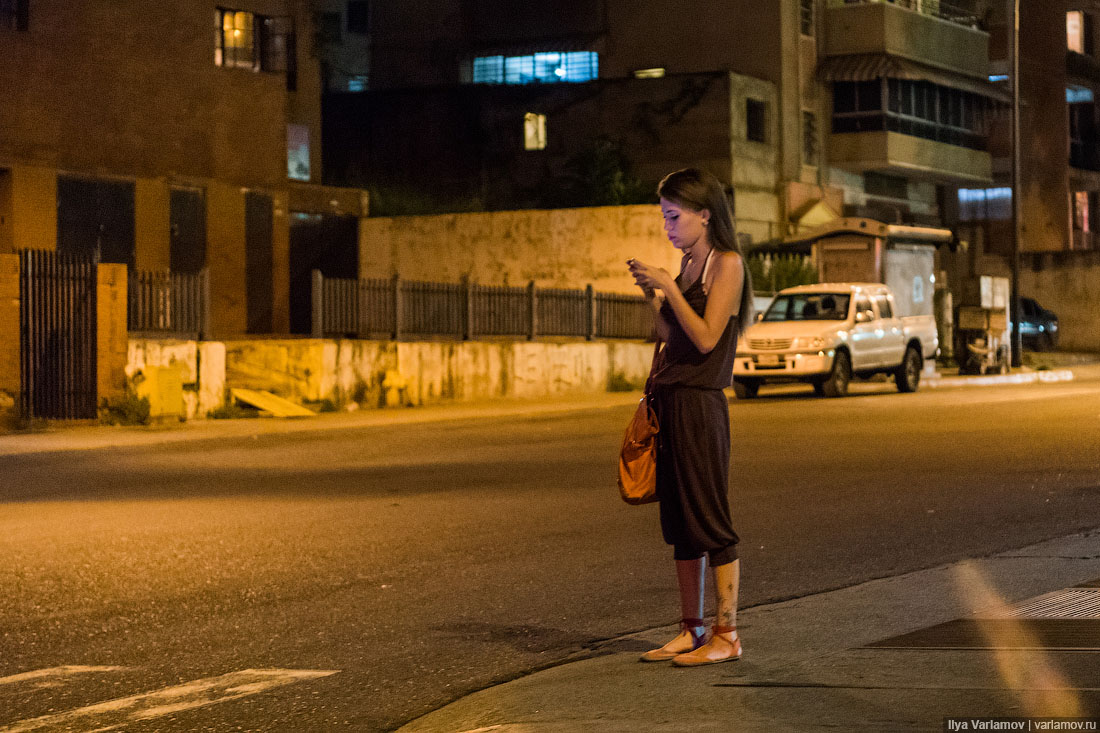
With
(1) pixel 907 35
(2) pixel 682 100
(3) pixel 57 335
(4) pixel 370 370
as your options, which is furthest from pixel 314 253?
(1) pixel 907 35

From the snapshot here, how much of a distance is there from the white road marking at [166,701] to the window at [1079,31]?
61.1 m

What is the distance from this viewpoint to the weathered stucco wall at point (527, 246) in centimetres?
3612

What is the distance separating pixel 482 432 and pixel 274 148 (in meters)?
17.3

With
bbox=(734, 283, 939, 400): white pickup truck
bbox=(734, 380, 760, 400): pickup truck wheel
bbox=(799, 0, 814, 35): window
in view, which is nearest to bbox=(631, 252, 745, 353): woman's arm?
bbox=(734, 283, 939, 400): white pickup truck

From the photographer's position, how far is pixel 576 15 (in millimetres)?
50031

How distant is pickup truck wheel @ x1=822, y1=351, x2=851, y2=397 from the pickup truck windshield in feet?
2.71

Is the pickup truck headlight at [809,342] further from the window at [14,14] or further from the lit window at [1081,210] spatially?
the lit window at [1081,210]

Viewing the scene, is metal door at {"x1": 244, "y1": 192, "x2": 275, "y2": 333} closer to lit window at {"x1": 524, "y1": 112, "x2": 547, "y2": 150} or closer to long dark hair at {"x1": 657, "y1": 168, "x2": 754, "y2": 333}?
lit window at {"x1": 524, "y1": 112, "x2": 547, "y2": 150}

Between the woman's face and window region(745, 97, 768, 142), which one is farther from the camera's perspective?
window region(745, 97, 768, 142)

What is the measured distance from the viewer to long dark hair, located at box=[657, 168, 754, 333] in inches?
242

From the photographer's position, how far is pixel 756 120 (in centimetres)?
4591

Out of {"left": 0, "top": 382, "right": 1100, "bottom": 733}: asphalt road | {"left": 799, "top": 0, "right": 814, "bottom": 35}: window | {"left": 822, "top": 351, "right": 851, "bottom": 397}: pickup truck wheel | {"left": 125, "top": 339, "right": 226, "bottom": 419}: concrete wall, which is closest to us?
{"left": 0, "top": 382, "right": 1100, "bottom": 733}: asphalt road

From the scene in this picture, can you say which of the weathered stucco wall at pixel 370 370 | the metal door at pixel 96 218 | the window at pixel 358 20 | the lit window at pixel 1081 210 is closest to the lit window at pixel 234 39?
the metal door at pixel 96 218

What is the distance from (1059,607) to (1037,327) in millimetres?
43521
